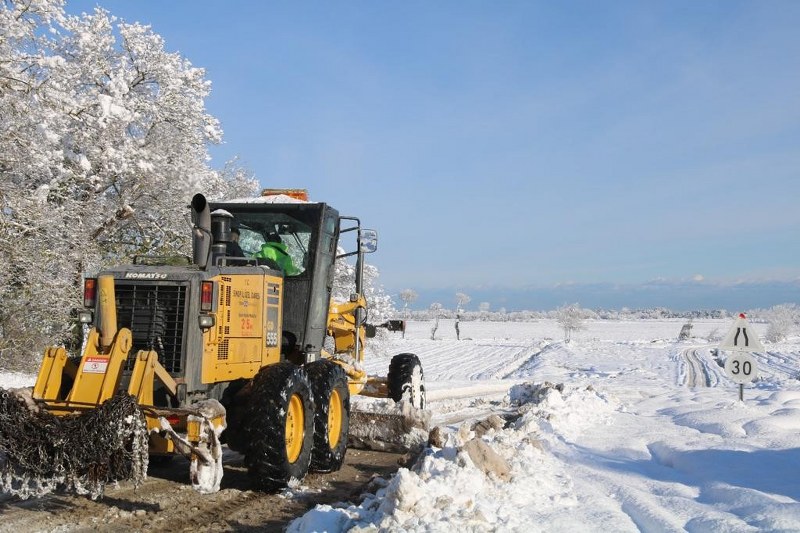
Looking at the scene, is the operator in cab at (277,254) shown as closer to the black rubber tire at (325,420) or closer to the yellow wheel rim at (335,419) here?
the black rubber tire at (325,420)

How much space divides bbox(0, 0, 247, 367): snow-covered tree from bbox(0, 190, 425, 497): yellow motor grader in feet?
23.8

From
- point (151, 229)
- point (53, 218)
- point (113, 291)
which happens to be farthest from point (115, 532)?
point (151, 229)

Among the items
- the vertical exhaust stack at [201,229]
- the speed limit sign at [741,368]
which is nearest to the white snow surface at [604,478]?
the speed limit sign at [741,368]

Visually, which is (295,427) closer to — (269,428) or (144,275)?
(269,428)

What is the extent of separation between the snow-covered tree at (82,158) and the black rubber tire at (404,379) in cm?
754

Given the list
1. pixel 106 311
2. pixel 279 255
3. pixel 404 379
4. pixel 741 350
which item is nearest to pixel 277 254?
pixel 279 255

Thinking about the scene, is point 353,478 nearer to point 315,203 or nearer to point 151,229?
point 315,203

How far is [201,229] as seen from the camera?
6.24m

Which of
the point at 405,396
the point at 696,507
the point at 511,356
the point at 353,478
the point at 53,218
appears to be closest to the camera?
the point at 696,507

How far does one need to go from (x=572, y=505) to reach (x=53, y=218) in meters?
12.1

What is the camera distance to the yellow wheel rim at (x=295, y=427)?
671 centimetres

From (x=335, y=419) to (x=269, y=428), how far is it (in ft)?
5.54

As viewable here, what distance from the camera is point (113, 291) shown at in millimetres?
6176

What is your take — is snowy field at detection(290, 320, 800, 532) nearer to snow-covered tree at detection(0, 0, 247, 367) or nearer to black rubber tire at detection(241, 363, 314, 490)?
black rubber tire at detection(241, 363, 314, 490)
